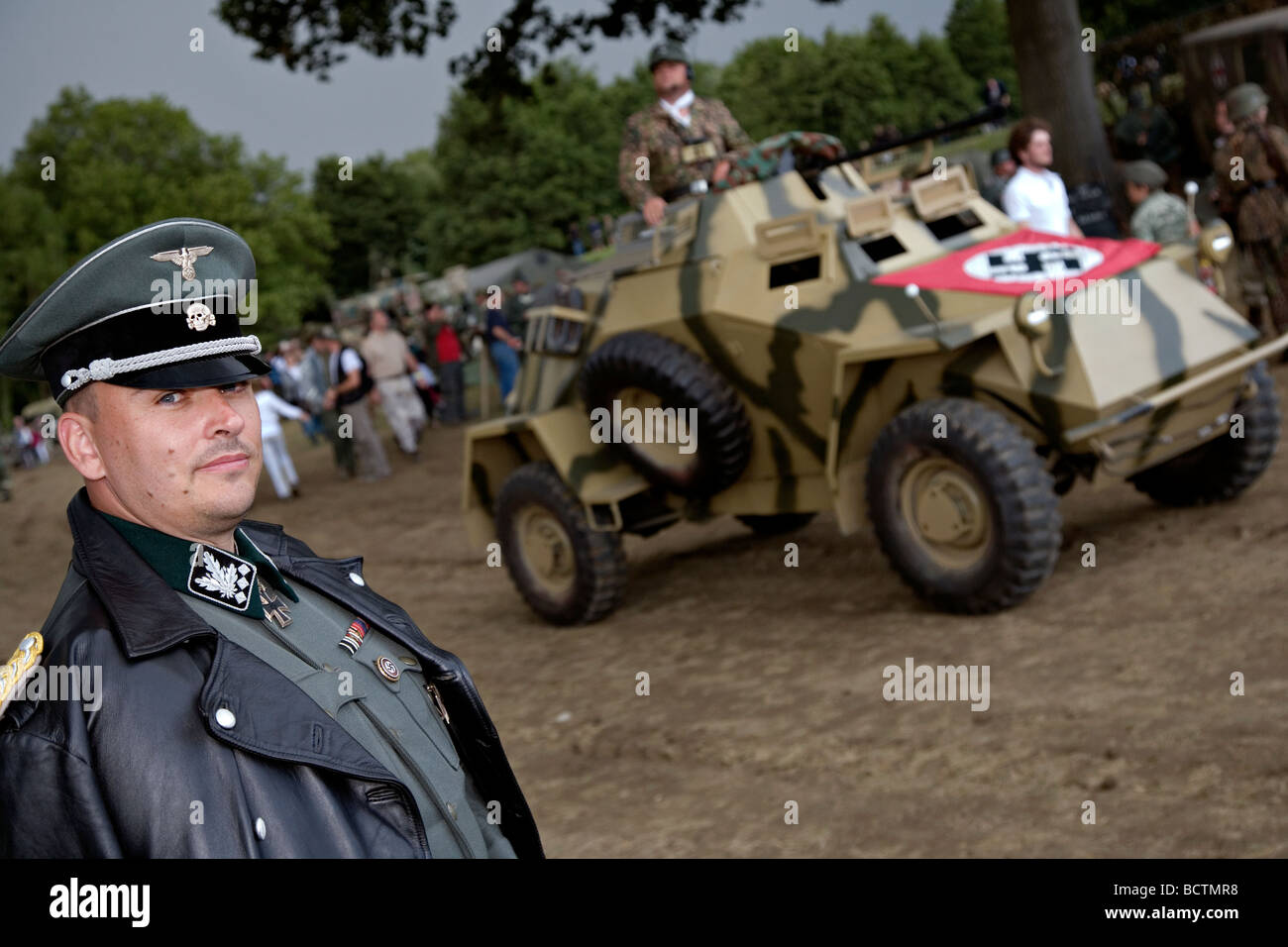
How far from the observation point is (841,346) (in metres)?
6.86

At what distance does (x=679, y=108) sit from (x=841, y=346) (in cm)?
198

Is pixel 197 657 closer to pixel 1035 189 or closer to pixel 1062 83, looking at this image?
pixel 1035 189

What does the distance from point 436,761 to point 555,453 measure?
5960 millimetres

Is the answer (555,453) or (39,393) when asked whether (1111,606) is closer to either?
(555,453)

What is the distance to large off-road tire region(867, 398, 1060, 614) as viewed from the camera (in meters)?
6.27

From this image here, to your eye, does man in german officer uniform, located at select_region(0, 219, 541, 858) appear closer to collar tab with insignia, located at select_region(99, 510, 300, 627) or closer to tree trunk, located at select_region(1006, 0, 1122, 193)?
collar tab with insignia, located at select_region(99, 510, 300, 627)

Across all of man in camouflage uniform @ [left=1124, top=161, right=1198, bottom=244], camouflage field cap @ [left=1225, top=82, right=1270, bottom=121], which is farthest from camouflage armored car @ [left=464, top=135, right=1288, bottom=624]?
camouflage field cap @ [left=1225, top=82, right=1270, bottom=121]

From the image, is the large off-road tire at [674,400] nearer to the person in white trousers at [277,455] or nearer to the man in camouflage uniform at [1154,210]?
the man in camouflage uniform at [1154,210]

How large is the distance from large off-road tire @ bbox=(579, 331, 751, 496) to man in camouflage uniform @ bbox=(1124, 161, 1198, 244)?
16.2ft

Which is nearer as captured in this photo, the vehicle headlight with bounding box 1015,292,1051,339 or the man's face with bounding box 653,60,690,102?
the vehicle headlight with bounding box 1015,292,1051,339

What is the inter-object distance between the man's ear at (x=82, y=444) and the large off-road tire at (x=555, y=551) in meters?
6.00

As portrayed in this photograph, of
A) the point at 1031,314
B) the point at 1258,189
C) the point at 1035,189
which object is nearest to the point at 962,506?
the point at 1031,314

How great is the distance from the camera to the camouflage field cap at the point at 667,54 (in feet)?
26.5

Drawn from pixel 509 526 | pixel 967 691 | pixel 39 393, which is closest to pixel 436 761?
pixel 967 691
